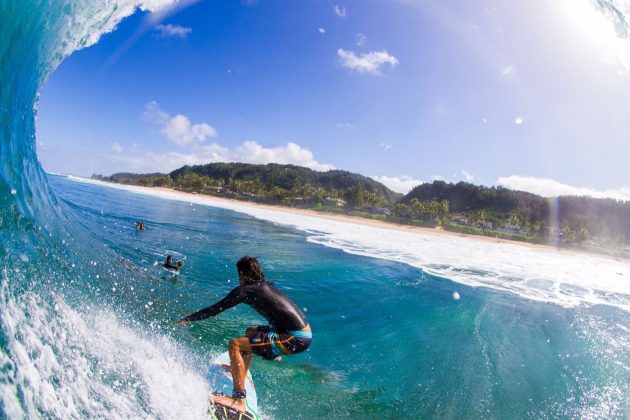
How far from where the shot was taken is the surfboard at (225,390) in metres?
4.32

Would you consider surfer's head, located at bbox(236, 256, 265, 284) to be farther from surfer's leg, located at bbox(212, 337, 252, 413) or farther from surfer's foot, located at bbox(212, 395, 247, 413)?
surfer's foot, located at bbox(212, 395, 247, 413)

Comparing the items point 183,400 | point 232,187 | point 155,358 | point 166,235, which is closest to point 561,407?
point 183,400

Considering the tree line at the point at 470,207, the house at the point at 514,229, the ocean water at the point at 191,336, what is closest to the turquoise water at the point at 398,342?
the ocean water at the point at 191,336

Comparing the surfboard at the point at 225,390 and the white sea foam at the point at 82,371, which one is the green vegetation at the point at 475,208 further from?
the white sea foam at the point at 82,371

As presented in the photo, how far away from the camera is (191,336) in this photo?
7574 millimetres

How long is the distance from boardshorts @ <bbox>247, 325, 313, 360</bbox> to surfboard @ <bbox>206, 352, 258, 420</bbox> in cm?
66

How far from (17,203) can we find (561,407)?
1162cm

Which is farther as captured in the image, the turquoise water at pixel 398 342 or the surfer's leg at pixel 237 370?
the turquoise water at pixel 398 342

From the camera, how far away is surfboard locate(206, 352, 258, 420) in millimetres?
4316

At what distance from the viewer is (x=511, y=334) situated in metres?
11.2

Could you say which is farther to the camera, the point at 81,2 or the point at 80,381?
the point at 81,2

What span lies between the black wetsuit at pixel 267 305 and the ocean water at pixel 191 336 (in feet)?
5.55

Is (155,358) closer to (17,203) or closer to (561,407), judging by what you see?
(17,203)

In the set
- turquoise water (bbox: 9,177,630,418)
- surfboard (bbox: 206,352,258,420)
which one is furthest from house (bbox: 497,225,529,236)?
surfboard (bbox: 206,352,258,420)
